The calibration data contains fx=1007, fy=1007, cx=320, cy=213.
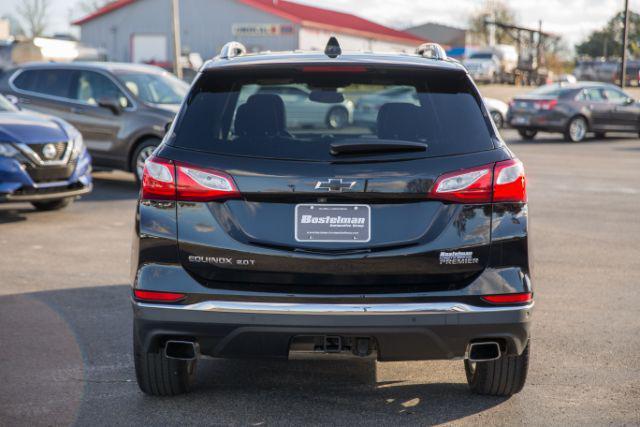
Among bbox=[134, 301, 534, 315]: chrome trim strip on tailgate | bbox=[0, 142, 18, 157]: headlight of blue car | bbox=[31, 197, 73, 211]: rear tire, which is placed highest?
bbox=[0, 142, 18, 157]: headlight of blue car

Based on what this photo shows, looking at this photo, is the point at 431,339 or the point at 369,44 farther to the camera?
the point at 369,44

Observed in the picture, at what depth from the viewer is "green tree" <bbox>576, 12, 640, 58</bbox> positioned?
111 meters

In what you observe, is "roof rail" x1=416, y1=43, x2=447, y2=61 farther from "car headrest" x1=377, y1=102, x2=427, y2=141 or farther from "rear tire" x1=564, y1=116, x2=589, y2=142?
"rear tire" x1=564, y1=116, x2=589, y2=142

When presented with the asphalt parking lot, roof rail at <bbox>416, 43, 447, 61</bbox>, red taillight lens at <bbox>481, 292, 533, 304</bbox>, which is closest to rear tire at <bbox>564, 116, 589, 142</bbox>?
the asphalt parking lot

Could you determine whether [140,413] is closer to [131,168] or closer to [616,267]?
[616,267]

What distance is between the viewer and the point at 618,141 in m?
27.6

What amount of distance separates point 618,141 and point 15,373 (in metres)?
24.5

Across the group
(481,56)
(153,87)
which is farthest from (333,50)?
(481,56)

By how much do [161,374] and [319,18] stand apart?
52351 mm

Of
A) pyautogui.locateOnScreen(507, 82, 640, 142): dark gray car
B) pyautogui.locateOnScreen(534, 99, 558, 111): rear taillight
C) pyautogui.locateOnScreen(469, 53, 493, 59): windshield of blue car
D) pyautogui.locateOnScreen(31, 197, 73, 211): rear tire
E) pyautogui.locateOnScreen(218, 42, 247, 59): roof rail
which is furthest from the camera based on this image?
pyautogui.locateOnScreen(469, 53, 493, 59): windshield of blue car

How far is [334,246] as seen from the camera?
4227 millimetres

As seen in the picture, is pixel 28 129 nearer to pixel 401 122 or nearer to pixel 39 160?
pixel 39 160

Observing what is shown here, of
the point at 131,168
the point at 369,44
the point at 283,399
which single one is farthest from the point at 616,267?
the point at 369,44

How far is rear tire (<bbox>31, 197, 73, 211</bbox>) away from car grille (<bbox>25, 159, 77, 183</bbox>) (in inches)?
34.8
